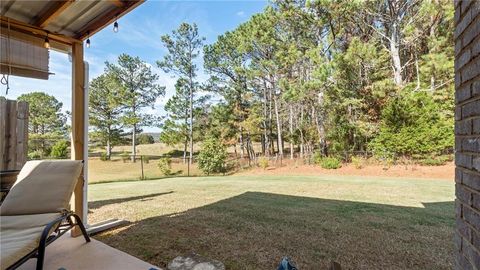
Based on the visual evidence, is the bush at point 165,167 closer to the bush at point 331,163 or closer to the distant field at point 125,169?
the distant field at point 125,169

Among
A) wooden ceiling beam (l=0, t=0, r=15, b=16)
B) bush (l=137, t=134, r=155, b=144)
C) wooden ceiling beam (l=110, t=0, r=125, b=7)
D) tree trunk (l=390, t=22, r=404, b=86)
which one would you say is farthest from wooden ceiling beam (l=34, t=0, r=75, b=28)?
bush (l=137, t=134, r=155, b=144)

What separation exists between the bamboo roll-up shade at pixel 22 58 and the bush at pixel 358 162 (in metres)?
10.4

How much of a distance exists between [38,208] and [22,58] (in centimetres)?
182

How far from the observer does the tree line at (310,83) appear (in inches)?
415

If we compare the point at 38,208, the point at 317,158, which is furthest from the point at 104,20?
the point at 317,158

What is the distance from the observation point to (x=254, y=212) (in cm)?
383

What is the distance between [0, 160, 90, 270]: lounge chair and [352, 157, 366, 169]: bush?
1014 centimetres

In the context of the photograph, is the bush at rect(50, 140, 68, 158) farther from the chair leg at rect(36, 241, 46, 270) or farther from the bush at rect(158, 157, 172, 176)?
the chair leg at rect(36, 241, 46, 270)

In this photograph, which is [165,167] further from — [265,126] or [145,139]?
[145,139]

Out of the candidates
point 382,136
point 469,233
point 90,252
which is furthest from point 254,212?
point 382,136

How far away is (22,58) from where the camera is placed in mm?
2992

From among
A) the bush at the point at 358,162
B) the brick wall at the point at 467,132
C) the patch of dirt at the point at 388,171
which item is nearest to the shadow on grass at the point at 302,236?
the brick wall at the point at 467,132

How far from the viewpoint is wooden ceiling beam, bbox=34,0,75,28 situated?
2.42 meters

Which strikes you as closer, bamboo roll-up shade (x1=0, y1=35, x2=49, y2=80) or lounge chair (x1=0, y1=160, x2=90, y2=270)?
lounge chair (x1=0, y1=160, x2=90, y2=270)
